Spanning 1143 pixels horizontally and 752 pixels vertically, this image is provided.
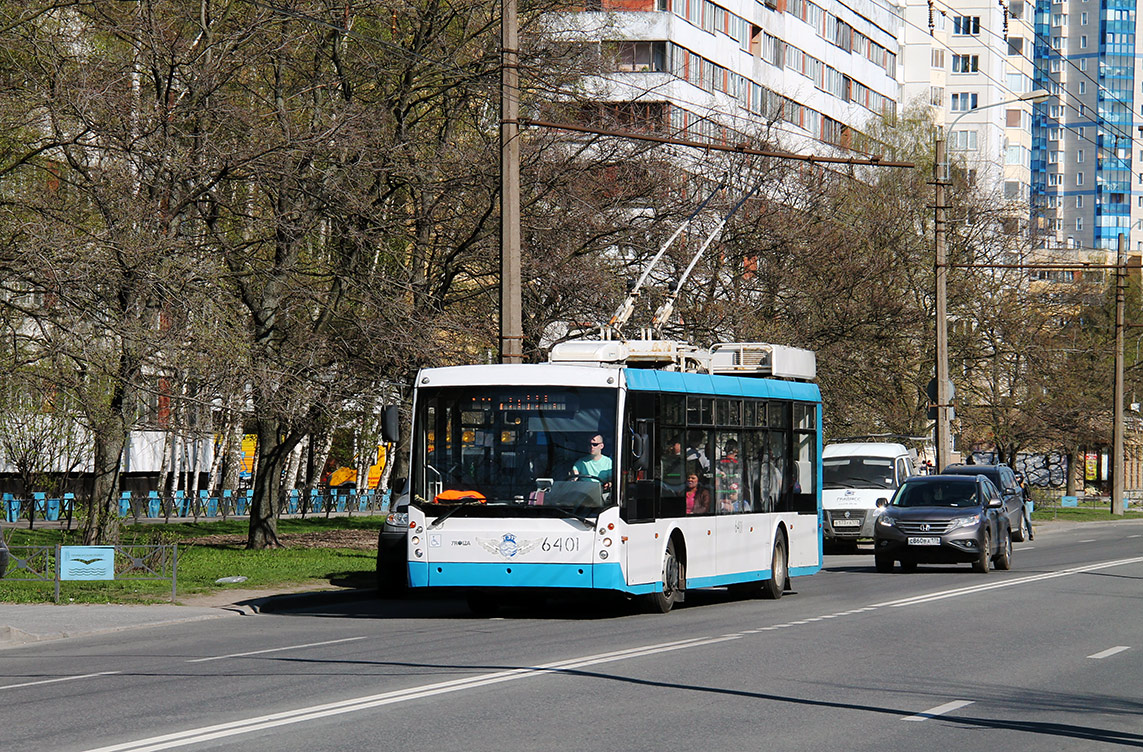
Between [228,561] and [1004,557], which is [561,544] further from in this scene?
[1004,557]

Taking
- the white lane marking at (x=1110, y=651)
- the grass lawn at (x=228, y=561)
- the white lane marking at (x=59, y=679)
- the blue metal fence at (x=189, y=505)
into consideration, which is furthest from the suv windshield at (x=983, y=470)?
the white lane marking at (x=59, y=679)

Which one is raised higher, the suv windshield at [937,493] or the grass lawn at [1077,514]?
the suv windshield at [937,493]

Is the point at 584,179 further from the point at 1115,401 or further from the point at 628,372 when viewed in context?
the point at 1115,401

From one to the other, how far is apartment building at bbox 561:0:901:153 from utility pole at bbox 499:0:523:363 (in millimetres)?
19193

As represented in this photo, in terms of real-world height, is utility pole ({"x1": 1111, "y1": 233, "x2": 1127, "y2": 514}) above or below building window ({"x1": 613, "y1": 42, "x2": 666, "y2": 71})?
below

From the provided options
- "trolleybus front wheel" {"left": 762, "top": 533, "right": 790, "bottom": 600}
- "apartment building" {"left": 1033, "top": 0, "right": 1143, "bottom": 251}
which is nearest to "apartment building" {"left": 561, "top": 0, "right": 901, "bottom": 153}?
"trolleybus front wheel" {"left": 762, "top": 533, "right": 790, "bottom": 600}

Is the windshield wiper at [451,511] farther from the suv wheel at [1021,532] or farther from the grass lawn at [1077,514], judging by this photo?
the grass lawn at [1077,514]

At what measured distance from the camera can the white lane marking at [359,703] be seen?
347 inches

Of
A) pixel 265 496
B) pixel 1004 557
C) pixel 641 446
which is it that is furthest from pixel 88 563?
pixel 1004 557

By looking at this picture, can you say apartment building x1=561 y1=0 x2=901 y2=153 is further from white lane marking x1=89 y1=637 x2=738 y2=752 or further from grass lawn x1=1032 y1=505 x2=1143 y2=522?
white lane marking x1=89 y1=637 x2=738 y2=752

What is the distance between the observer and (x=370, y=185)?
28234 millimetres

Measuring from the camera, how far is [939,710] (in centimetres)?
1049

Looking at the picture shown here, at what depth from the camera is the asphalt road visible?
9.26m

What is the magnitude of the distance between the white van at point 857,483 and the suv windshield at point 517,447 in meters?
17.6
